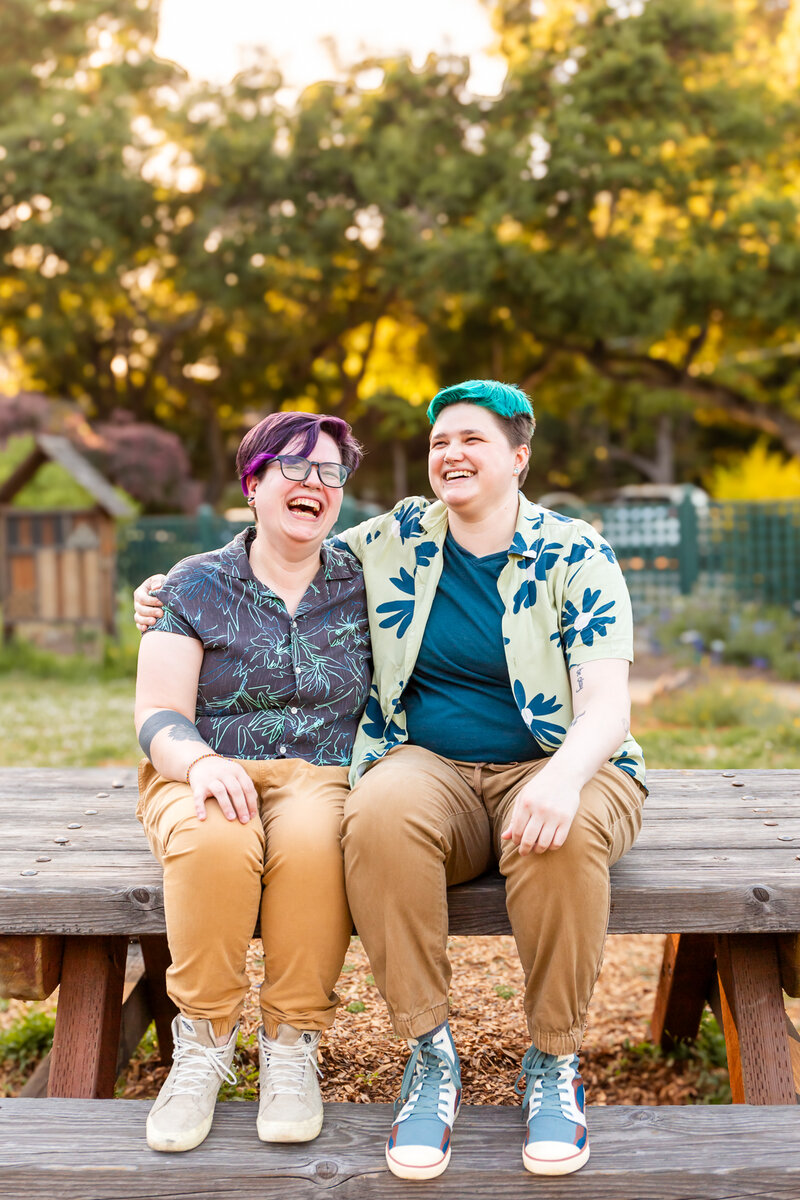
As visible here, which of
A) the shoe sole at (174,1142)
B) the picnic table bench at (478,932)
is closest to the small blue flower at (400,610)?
the picnic table bench at (478,932)

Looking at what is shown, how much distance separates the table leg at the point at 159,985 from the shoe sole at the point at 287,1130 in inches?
38.2

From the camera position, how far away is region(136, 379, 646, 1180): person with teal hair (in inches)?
75.0

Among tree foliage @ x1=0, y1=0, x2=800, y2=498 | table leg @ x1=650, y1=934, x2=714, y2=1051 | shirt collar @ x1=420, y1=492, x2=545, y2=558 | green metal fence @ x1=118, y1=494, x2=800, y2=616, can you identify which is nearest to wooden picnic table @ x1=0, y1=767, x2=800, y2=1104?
table leg @ x1=650, y1=934, x2=714, y2=1051

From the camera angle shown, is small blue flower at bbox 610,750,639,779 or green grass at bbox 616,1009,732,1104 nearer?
small blue flower at bbox 610,750,639,779

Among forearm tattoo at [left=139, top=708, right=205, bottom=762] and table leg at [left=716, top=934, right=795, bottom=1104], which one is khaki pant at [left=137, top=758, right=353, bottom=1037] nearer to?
forearm tattoo at [left=139, top=708, right=205, bottom=762]

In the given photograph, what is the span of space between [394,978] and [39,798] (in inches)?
51.4

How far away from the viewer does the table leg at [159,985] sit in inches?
110

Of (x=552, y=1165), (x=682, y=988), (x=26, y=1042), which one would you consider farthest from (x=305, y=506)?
(x=26, y=1042)

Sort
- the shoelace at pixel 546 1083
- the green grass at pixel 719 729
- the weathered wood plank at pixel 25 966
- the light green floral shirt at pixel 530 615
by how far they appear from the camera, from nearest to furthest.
A: the shoelace at pixel 546 1083 → the weathered wood plank at pixel 25 966 → the light green floral shirt at pixel 530 615 → the green grass at pixel 719 729

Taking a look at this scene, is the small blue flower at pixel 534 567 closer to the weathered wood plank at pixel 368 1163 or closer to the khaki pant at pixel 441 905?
the khaki pant at pixel 441 905

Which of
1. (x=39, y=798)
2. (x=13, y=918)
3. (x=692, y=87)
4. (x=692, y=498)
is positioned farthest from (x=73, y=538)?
(x=692, y=87)

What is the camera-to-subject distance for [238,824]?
6.57 feet

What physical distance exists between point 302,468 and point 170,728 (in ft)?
2.14

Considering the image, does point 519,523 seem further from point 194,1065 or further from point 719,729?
point 719,729
